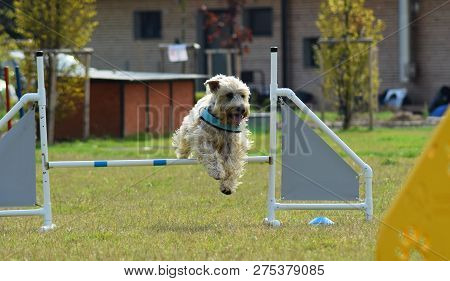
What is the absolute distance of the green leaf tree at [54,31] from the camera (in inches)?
796

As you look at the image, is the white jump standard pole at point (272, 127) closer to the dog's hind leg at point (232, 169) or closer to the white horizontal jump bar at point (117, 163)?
the white horizontal jump bar at point (117, 163)

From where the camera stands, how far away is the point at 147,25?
32750mm

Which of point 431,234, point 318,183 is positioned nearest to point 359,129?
point 318,183

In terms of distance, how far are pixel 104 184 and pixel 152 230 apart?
4863 millimetres

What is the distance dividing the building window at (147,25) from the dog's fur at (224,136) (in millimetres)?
22820

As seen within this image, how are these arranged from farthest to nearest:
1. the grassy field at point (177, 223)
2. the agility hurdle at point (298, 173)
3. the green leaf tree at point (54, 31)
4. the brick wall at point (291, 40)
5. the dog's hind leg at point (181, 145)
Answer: the brick wall at point (291, 40), the green leaf tree at point (54, 31), the dog's hind leg at point (181, 145), the agility hurdle at point (298, 173), the grassy field at point (177, 223)

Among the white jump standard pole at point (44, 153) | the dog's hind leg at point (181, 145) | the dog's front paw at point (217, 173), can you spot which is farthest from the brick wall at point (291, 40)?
the white jump standard pole at point (44, 153)

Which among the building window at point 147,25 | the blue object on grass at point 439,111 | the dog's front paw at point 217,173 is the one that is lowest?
the blue object on grass at point 439,111

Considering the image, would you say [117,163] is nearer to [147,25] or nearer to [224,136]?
[224,136]

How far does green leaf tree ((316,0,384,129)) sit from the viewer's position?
73.5 ft

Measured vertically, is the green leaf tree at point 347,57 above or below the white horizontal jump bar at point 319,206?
above

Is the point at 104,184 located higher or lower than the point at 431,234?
lower

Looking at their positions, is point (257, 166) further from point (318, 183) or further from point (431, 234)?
point (431, 234)

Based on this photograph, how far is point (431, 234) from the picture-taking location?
577 centimetres
